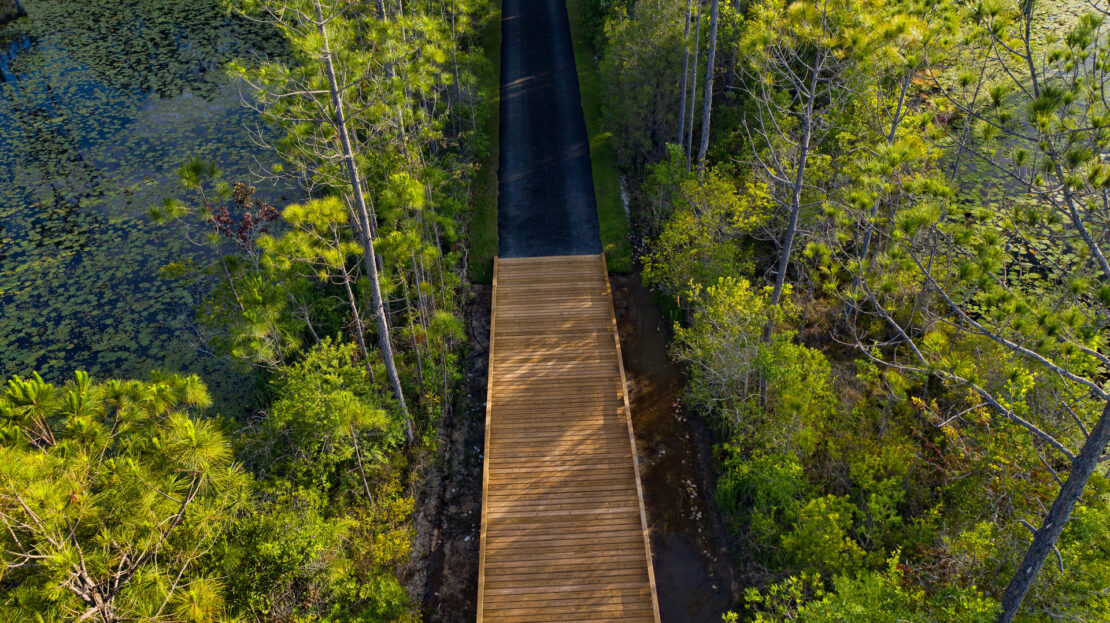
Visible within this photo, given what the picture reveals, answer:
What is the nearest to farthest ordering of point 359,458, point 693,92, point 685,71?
point 359,458
point 693,92
point 685,71

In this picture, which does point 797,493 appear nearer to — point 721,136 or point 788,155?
point 788,155

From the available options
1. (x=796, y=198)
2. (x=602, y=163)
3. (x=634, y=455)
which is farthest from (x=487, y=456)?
(x=602, y=163)

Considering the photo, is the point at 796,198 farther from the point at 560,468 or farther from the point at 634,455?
the point at 560,468

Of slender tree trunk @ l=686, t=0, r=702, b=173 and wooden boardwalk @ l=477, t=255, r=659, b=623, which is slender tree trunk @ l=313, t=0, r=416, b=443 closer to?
wooden boardwalk @ l=477, t=255, r=659, b=623

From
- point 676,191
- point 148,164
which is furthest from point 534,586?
point 148,164

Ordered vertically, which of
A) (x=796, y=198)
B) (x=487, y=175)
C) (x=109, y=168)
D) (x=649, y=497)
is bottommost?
(x=649, y=497)
